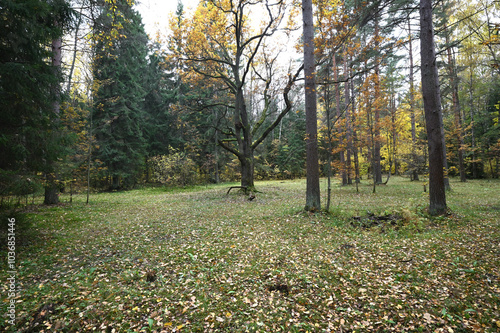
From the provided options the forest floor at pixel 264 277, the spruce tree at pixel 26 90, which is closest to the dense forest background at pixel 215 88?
the spruce tree at pixel 26 90

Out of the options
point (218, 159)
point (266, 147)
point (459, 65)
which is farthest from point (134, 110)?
point (459, 65)

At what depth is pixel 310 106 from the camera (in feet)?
25.1

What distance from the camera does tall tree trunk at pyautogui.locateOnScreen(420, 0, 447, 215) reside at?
246 inches

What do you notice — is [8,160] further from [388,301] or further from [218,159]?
[218,159]

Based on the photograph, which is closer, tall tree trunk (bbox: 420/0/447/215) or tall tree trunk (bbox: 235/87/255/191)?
tall tree trunk (bbox: 420/0/447/215)

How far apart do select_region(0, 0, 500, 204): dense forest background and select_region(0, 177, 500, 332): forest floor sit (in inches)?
77.1

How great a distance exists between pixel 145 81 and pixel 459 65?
100ft

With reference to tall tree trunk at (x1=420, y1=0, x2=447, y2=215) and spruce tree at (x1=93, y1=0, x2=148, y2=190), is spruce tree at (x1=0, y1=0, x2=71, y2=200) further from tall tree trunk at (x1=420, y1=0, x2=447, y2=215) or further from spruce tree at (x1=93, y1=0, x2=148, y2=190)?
spruce tree at (x1=93, y1=0, x2=148, y2=190)

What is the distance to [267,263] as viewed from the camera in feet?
13.9

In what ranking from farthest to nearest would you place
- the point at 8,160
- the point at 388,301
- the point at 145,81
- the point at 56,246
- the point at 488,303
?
the point at 145,81
the point at 56,246
the point at 8,160
the point at 388,301
the point at 488,303

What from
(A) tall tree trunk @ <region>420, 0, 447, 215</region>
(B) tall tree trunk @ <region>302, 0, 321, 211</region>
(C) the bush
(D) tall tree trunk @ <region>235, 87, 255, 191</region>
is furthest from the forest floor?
(C) the bush

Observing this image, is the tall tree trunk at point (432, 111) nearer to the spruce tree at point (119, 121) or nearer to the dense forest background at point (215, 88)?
the dense forest background at point (215, 88)

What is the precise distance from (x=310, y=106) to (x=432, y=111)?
355 cm

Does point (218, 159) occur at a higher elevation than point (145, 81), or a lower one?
lower
